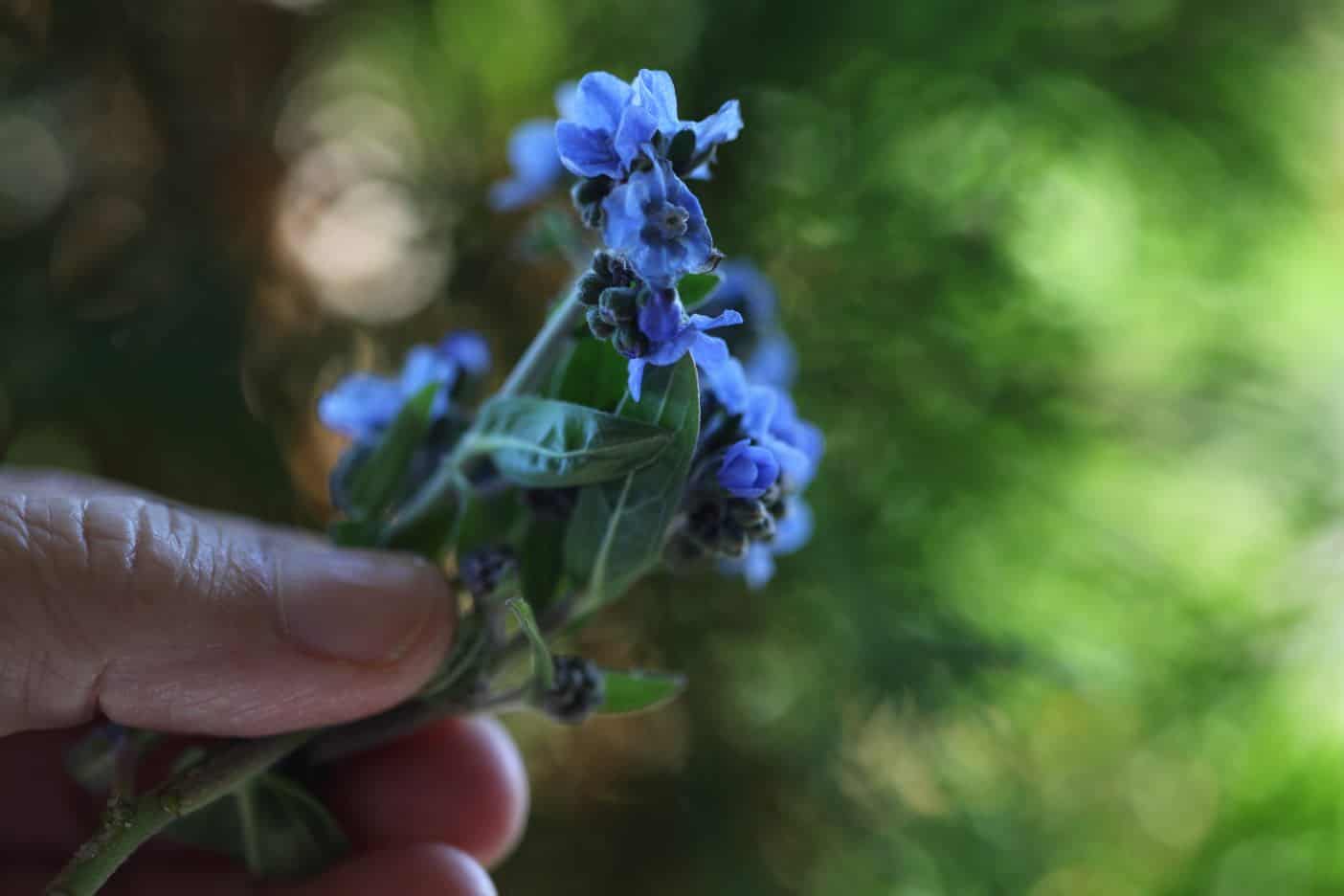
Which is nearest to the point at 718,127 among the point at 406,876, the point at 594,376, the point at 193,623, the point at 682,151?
the point at 682,151

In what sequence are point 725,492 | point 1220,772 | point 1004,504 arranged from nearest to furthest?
point 725,492 < point 1004,504 < point 1220,772

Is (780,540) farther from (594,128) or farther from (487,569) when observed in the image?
(594,128)

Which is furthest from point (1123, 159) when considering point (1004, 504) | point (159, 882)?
point (159, 882)

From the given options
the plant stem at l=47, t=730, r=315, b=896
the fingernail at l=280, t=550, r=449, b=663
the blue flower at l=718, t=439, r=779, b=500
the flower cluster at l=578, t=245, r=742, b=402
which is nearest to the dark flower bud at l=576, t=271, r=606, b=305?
the flower cluster at l=578, t=245, r=742, b=402

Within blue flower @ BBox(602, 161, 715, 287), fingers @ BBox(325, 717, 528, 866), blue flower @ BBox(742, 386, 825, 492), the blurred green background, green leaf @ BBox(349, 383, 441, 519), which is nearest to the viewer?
blue flower @ BBox(602, 161, 715, 287)

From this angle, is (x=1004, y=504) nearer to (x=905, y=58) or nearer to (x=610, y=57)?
(x=905, y=58)

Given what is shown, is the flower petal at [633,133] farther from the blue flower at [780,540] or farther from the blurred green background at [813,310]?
the blurred green background at [813,310]

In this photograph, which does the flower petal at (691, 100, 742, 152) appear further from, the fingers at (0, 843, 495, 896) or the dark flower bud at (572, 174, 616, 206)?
the fingers at (0, 843, 495, 896)
